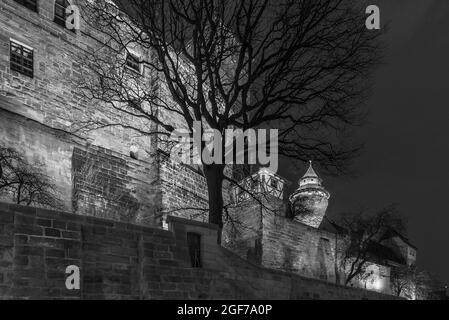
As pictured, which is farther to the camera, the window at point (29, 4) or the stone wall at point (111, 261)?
the window at point (29, 4)

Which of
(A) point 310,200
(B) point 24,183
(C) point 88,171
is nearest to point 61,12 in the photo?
(C) point 88,171

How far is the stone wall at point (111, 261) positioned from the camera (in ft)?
34.5

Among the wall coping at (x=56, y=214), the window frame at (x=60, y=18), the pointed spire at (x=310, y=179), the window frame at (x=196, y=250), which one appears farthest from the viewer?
the pointed spire at (x=310, y=179)

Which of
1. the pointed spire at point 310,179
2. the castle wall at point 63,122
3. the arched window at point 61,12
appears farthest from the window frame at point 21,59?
the pointed spire at point 310,179

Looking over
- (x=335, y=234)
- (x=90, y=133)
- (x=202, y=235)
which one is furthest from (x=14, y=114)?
(x=335, y=234)

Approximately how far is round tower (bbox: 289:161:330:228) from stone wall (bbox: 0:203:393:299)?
3170 centimetres

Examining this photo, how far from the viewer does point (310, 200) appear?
164ft

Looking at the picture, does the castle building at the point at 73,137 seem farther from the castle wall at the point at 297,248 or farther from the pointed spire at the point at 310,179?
the pointed spire at the point at 310,179

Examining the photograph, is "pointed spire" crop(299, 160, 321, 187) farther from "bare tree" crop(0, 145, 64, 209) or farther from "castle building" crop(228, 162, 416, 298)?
"bare tree" crop(0, 145, 64, 209)

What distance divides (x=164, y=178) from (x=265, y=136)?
409 inches

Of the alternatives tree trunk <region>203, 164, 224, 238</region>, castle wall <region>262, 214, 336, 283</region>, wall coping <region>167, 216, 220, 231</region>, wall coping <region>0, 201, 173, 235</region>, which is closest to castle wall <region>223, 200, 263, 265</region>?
castle wall <region>262, 214, 336, 283</region>
